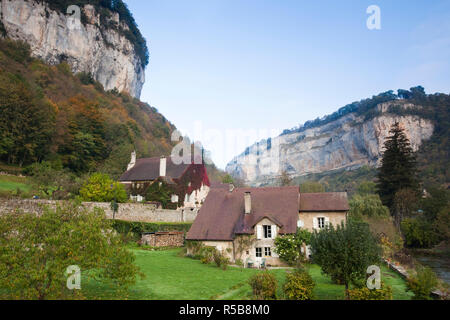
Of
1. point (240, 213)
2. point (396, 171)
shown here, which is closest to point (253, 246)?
point (240, 213)

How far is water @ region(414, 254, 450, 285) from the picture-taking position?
25.5m

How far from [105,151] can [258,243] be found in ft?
129

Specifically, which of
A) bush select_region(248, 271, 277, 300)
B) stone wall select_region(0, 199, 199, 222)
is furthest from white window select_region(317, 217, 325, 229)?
stone wall select_region(0, 199, 199, 222)

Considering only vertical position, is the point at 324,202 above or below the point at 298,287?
above

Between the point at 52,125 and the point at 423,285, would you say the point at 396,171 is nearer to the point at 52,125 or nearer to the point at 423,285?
the point at 423,285

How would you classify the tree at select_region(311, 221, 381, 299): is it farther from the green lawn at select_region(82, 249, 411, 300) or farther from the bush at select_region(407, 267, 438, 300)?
the bush at select_region(407, 267, 438, 300)

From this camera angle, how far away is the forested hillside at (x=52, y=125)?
39250mm

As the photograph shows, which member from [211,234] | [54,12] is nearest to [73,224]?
[211,234]

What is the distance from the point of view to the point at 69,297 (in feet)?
34.0

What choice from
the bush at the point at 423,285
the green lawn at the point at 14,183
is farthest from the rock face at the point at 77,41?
the bush at the point at 423,285

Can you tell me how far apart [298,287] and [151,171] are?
121 ft

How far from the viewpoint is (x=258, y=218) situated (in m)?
25.4

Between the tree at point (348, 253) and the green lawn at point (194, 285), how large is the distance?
130 centimetres

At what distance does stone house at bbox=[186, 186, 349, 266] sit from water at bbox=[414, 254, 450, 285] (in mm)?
8644
